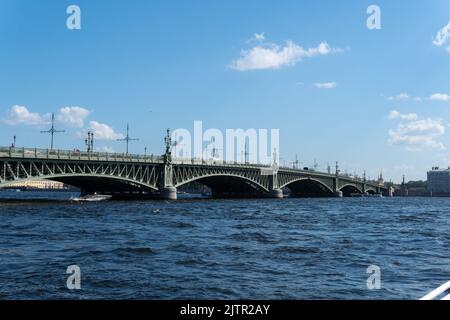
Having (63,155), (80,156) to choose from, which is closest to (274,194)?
(80,156)

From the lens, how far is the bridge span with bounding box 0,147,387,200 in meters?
63.2

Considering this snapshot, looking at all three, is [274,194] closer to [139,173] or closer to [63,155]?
[139,173]

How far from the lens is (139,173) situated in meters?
87.8

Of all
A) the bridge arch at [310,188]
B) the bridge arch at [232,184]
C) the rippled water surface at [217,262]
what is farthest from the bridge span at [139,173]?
the rippled water surface at [217,262]

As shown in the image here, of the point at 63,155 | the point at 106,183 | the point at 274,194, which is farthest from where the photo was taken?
the point at 274,194

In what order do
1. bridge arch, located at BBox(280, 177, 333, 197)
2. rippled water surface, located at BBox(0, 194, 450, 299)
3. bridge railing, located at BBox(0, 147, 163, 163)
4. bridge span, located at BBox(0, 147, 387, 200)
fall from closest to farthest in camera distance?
rippled water surface, located at BBox(0, 194, 450, 299) < bridge railing, located at BBox(0, 147, 163, 163) < bridge span, located at BBox(0, 147, 387, 200) < bridge arch, located at BBox(280, 177, 333, 197)

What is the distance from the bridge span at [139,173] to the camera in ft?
207

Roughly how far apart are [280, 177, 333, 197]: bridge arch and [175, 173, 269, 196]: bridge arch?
26.4 metres

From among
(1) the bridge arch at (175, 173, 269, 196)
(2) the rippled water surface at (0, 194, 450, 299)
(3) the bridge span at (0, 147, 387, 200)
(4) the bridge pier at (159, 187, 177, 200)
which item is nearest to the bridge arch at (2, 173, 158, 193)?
(3) the bridge span at (0, 147, 387, 200)

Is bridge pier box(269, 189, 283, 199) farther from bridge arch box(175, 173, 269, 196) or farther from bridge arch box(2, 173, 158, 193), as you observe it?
bridge arch box(2, 173, 158, 193)

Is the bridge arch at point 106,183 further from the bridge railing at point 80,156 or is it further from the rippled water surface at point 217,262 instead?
the rippled water surface at point 217,262

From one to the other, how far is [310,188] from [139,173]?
91805 mm
